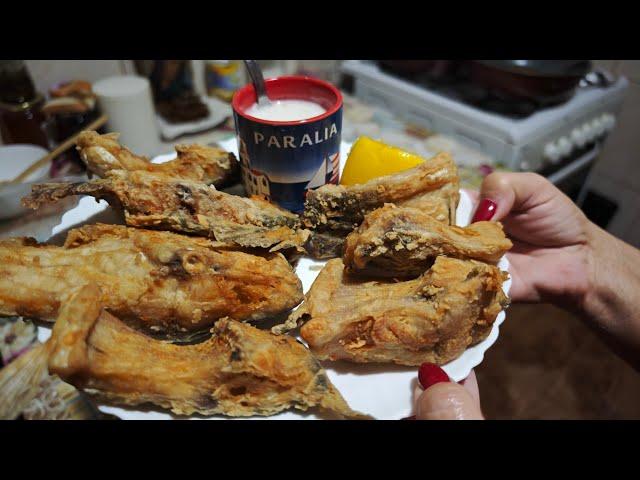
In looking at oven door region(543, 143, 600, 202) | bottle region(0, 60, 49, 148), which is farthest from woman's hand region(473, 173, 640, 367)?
bottle region(0, 60, 49, 148)

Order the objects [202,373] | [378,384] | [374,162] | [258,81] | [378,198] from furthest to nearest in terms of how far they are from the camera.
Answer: [374,162]
[258,81]
[378,198]
[378,384]
[202,373]

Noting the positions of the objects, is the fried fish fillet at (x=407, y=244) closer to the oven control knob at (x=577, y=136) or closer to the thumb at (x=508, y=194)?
the thumb at (x=508, y=194)

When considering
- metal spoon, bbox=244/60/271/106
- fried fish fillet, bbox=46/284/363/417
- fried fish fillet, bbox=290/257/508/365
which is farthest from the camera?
metal spoon, bbox=244/60/271/106

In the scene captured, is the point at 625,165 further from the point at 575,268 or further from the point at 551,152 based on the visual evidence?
the point at 575,268

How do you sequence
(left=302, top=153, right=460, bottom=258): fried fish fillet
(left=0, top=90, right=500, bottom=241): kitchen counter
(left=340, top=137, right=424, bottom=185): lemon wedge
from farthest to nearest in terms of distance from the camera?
1. (left=0, top=90, right=500, bottom=241): kitchen counter
2. (left=340, top=137, right=424, bottom=185): lemon wedge
3. (left=302, top=153, right=460, bottom=258): fried fish fillet

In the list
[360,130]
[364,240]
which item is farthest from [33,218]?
[360,130]

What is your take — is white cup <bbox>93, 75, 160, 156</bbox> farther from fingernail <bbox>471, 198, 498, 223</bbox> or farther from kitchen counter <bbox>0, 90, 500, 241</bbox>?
fingernail <bbox>471, 198, 498, 223</bbox>

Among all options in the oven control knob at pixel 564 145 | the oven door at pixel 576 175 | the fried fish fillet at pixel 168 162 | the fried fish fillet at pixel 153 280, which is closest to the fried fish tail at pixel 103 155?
the fried fish fillet at pixel 168 162

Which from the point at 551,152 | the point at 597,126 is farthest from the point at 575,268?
the point at 597,126
